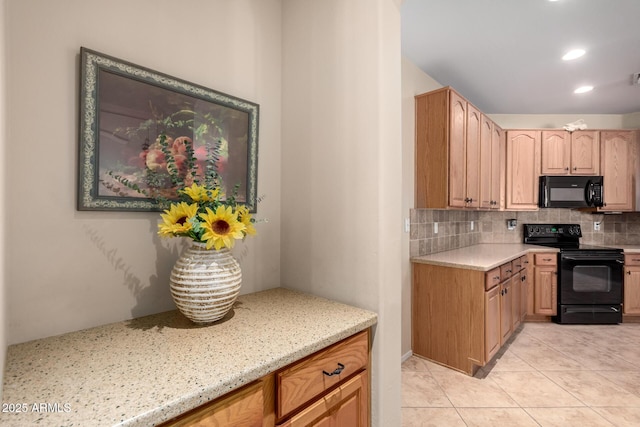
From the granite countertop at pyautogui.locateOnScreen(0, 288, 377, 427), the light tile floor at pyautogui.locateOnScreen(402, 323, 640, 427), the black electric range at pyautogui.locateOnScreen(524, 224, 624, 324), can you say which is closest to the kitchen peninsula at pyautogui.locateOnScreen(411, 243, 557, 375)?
the light tile floor at pyautogui.locateOnScreen(402, 323, 640, 427)

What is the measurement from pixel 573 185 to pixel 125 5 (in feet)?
15.1

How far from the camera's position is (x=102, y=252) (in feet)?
3.52

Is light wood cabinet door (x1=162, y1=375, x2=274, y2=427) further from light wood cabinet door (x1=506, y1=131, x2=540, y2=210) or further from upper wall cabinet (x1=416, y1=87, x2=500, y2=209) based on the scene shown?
light wood cabinet door (x1=506, y1=131, x2=540, y2=210)

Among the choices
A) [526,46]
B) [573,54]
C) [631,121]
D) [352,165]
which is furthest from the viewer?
[631,121]

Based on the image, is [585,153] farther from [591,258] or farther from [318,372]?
[318,372]

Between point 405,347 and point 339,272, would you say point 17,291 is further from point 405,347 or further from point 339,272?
point 405,347

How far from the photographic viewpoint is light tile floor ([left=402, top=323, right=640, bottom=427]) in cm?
193

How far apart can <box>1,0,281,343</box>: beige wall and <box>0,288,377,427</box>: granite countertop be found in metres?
0.10

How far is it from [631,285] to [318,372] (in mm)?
4443

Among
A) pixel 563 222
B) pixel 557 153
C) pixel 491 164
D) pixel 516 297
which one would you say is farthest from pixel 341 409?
pixel 563 222

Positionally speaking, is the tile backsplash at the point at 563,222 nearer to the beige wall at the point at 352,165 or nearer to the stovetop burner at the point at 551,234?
the stovetop burner at the point at 551,234

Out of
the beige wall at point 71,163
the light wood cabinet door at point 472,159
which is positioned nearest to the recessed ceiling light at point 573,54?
the light wood cabinet door at point 472,159

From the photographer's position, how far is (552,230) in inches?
162

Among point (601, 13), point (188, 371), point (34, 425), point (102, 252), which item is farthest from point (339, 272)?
point (601, 13)
